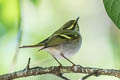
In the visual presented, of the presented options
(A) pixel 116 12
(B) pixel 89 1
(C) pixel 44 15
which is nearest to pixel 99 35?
(B) pixel 89 1

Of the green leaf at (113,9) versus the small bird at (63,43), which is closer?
the green leaf at (113,9)

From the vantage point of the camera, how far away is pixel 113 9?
853 millimetres

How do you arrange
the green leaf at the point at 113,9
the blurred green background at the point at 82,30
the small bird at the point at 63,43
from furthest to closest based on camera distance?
the blurred green background at the point at 82,30 < the small bird at the point at 63,43 < the green leaf at the point at 113,9

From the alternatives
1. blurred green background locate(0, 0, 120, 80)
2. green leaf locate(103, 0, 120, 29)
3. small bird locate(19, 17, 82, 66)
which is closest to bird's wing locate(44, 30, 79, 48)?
small bird locate(19, 17, 82, 66)

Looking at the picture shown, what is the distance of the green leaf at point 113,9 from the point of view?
2.76 ft

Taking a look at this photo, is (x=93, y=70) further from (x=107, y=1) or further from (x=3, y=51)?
(x=3, y=51)

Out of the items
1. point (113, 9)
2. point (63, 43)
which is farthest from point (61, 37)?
point (113, 9)

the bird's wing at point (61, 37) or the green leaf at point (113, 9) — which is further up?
the bird's wing at point (61, 37)

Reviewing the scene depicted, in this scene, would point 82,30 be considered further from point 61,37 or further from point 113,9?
point 113,9

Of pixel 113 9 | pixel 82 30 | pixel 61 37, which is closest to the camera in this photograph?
pixel 113 9

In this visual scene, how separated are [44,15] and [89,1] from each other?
48cm

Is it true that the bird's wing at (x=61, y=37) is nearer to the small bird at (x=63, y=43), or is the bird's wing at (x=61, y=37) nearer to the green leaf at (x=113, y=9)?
the small bird at (x=63, y=43)

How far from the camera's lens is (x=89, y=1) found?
3.06 m

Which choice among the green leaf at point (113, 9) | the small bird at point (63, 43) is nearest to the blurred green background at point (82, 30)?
the small bird at point (63, 43)
